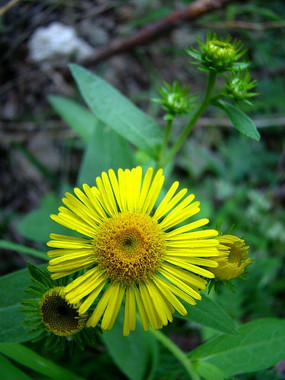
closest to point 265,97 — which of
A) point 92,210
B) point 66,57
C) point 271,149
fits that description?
point 271,149

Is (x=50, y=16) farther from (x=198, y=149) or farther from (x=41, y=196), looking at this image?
(x=198, y=149)

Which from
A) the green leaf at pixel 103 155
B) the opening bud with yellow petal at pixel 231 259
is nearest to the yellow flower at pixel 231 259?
the opening bud with yellow petal at pixel 231 259

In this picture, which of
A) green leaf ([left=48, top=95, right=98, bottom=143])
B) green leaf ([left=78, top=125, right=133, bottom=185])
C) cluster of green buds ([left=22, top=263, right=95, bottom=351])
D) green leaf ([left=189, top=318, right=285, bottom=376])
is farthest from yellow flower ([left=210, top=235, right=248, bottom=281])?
green leaf ([left=48, top=95, right=98, bottom=143])

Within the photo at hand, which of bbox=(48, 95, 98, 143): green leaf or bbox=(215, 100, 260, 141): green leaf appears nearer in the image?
bbox=(215, 100, 260, 141): green leaf

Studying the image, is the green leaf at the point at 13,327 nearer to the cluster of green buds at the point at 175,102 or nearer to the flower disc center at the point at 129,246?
the flower disc center at the point at 129,246

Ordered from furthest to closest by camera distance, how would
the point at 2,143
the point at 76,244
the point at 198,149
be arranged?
the point at 198,149 < the point at 2,143 < the point at 76,244

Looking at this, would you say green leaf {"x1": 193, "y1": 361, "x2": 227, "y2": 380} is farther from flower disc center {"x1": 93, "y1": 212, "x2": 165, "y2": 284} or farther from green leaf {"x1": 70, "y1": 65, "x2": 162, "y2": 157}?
green leaf {"x1": 70, "y1": 65, "x2": 162, "y2": 157}
